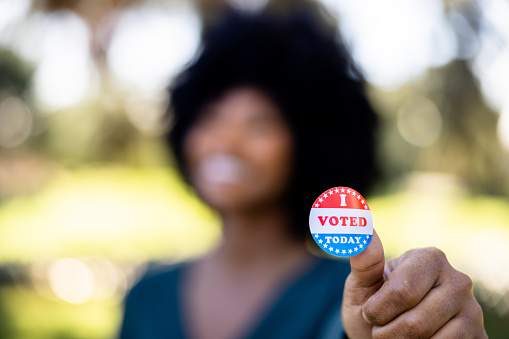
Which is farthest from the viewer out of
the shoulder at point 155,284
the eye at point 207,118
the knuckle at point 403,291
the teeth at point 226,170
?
the shoulder at point 155,284

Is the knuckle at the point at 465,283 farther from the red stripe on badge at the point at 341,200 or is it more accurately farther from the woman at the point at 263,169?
the woman at the point at 263,169

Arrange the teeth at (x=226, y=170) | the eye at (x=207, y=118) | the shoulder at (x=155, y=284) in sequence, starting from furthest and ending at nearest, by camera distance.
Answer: the shoulder at (x=155, y=284) < the eye at (x=207, y=118) < the teeth at (x=226, y=170)

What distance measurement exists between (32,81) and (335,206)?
5673 millimetres

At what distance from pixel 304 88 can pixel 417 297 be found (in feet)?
3.12

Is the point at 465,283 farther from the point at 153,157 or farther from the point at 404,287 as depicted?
the point at 153,157

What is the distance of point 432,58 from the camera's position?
2.85 m

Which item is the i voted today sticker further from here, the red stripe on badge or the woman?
the woman

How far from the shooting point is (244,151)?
1.27 meters

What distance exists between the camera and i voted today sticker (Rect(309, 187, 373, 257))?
0.64m

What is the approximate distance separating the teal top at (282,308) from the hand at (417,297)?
0.57 meters

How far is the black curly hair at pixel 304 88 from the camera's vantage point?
1445mm

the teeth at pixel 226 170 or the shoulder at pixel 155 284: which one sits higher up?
the teeth at pixel 226 170

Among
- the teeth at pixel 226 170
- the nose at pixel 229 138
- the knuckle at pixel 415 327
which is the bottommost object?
the knuckle at pixel 415 327

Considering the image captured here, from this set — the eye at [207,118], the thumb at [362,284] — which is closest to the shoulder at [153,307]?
the eye at [207,118]
